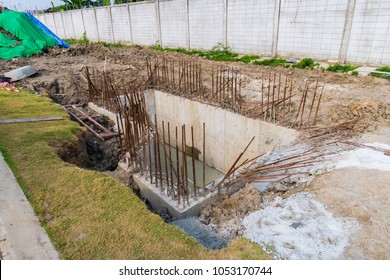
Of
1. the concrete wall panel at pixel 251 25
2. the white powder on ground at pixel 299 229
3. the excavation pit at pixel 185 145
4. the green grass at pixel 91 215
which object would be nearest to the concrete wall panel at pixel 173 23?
the concrete wall panel at pixel 251 25

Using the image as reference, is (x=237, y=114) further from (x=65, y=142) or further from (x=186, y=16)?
(x=186, y=16)

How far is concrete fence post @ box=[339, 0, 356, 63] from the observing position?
8.02m

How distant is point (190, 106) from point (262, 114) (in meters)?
2.34

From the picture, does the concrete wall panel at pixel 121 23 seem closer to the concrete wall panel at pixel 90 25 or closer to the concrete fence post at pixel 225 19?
the concrete wall panel at pixel 90 25

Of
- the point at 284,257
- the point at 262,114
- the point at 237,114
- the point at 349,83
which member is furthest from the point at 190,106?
the point at 284,257

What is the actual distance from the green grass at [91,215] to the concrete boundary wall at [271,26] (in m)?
8.00

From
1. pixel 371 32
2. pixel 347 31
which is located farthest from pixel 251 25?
pixel 371 32

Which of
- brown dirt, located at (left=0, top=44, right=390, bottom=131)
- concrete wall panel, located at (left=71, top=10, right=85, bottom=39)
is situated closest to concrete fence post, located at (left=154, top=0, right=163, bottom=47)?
brown dirt, located at (left=0, top=44, right=390, bottom=131)

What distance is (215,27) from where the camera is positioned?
12078 millimetres

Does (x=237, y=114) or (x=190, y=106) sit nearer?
(x=237, y=114)

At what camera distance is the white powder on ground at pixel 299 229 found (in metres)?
2.66

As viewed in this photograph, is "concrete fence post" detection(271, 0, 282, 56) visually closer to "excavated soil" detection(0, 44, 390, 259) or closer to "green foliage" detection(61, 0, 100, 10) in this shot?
"excavated soil" detection(0, 44, 390, 259)
